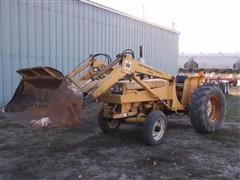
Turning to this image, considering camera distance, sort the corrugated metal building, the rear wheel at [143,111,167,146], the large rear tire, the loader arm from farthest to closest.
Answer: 1. the corrugated metal building
2. the large rear tire
3. the rear wheel at [143,111,167,146]
4. the loader arm

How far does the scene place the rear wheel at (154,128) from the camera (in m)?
6.26

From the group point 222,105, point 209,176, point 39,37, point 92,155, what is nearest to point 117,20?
point 39,37

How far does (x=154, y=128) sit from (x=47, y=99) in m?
2.23

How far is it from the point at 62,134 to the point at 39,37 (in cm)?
525

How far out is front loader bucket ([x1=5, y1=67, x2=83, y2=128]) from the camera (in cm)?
486

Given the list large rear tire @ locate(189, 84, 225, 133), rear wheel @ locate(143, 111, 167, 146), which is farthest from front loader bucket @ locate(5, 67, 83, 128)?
large rear tire @ locate(189, 84, 225, 133)

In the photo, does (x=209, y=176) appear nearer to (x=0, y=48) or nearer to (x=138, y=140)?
(x=138, y=140)

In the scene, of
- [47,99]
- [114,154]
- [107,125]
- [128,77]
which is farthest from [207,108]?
[47,99]

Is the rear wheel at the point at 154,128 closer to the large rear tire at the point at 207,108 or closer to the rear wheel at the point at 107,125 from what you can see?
the large rear tire at the point at 207,108

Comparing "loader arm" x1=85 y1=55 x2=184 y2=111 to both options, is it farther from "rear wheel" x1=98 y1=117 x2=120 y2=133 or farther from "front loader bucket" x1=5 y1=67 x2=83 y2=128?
"rear wheel" x1=98 y1=117 x2=120 y2=133

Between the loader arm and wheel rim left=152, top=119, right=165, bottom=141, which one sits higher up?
the loader arm

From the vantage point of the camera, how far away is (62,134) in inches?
287

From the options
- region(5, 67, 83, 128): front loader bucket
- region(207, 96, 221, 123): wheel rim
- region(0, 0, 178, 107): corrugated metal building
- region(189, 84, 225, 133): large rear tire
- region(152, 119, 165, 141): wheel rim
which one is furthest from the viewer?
region(0, 0, 178, 107): corrugated metal building

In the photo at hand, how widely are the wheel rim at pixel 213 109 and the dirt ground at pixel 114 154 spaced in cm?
37
